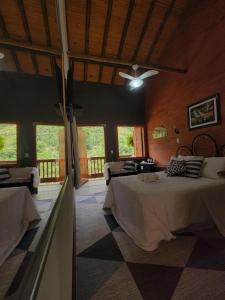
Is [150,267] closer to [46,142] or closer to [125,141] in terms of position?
[46,142]

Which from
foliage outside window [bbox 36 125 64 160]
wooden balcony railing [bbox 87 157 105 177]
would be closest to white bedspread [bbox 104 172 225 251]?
foliage outside window [bbox 36 125 64 160]

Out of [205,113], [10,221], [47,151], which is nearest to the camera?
[10,221]

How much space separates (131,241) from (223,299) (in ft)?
3.35

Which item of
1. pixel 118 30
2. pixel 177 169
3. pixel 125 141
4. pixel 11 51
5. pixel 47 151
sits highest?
pixel 118 30

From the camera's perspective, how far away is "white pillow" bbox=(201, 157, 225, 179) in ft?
9.29

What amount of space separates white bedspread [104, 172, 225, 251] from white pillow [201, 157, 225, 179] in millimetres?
378

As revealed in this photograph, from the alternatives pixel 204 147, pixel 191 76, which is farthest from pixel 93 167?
pixel 191 76

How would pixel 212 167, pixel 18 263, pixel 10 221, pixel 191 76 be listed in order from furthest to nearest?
pixel 191 76, pixel 212 167, pixel 10 221, pixel 18 263

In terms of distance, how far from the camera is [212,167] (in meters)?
2.95

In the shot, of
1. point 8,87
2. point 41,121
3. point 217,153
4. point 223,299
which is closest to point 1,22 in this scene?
point 8,87

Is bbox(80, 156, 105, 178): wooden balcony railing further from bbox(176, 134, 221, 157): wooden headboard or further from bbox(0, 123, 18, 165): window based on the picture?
bbox(0, 123, 18, 165): window

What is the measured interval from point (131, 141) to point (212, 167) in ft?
13.4

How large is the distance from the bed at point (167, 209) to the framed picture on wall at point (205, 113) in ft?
5.97

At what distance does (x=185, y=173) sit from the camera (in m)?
3.10
